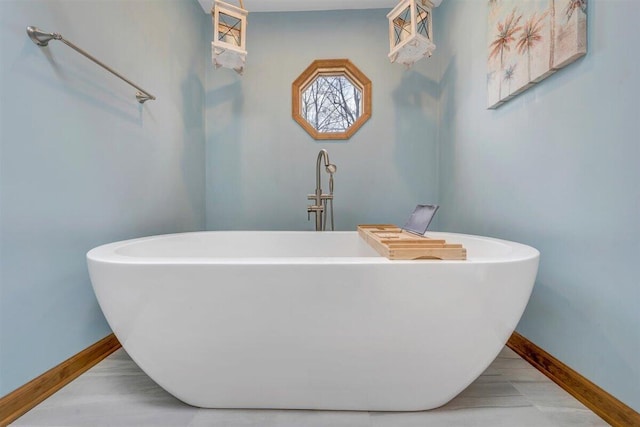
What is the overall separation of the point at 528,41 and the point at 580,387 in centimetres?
134

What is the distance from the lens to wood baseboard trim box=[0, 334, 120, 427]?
931 millimetres

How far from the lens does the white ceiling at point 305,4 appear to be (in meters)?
2.23

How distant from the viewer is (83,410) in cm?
99

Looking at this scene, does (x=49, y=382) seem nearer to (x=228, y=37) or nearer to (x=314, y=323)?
(x=314, y=323)

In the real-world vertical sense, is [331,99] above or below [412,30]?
below

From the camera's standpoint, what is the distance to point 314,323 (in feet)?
2.82

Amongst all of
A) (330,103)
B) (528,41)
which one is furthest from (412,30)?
(330,103)

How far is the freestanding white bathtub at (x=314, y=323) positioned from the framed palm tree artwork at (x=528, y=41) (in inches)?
30.2

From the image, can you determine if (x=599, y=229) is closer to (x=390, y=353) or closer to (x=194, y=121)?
(x=390, y=353)

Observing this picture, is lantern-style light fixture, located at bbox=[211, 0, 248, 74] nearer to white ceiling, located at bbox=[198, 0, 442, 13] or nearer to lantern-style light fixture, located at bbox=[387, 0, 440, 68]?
white ceiling, located at bbox=[198, 0, 442, 13]

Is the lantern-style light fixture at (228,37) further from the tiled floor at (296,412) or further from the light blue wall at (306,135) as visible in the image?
the tiled floor at (296,412)

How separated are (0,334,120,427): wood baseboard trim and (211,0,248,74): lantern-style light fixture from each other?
65.1 inches

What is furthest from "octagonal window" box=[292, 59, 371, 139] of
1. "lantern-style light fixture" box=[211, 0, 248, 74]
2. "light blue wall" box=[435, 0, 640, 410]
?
"light blue wall" box=[435, 0, 640, 410]

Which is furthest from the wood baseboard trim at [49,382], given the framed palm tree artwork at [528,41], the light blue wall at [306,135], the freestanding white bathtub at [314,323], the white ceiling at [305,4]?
the white ceiling at [305,4]
